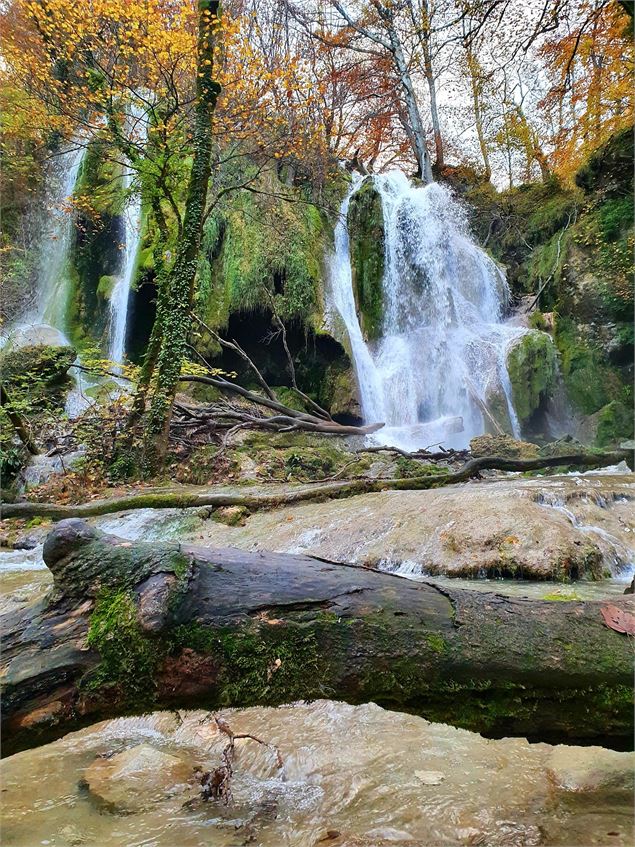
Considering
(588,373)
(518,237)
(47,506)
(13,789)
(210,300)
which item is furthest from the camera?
(518,237)

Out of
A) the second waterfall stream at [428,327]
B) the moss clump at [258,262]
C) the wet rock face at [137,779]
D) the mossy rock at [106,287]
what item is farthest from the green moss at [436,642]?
the mossy rock at [106,287]

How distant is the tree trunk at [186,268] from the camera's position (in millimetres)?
8383

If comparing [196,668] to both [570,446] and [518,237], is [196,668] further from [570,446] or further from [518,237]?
[518,237]

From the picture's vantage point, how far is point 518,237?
17641mm

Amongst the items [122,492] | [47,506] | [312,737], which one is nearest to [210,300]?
[122,492]

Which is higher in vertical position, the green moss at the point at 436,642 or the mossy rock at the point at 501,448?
the green moss at the point at 436,642

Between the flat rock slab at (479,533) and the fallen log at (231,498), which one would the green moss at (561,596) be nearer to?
the flat rock slab at (479,533)

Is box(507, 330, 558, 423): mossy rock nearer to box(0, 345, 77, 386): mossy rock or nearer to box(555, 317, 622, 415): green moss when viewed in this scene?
box(555, 317, 622, 415): green moss

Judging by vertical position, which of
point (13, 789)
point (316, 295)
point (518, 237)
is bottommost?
point (13, 789)

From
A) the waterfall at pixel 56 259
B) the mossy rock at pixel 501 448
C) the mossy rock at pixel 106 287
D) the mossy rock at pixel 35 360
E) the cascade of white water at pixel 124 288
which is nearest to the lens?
the mossy rock at pixel 501 448

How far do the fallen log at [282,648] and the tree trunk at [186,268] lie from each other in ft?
24.3

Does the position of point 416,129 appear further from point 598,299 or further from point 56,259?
point 56,259

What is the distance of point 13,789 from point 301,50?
2300 centimetres

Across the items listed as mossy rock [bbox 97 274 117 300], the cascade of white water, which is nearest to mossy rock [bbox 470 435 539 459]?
the cascade of white water
